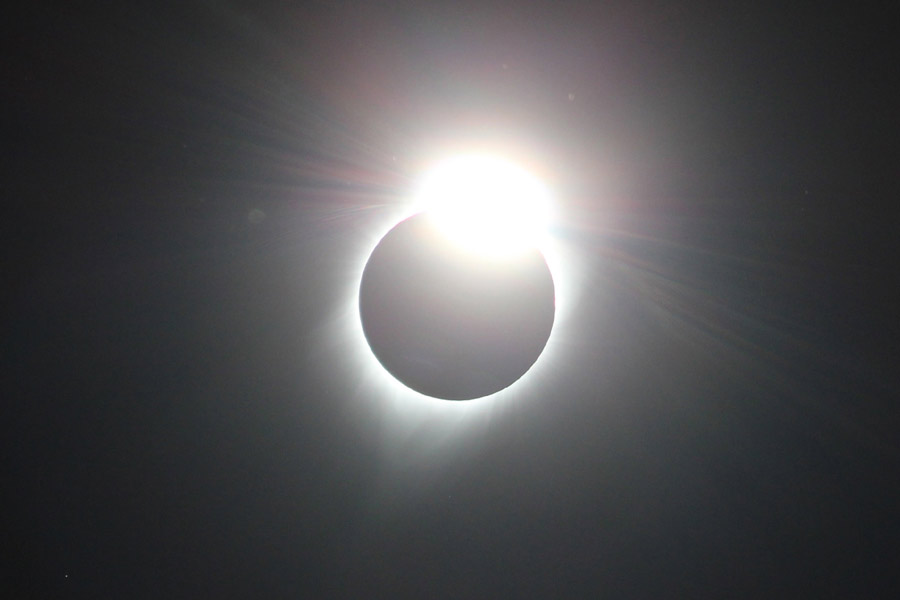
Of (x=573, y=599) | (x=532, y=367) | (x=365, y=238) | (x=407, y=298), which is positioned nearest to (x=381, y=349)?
(x=407, y=298)

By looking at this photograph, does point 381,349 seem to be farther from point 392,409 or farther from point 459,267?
point 459,267

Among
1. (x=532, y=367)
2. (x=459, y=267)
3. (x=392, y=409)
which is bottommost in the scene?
(x=392, y=409)

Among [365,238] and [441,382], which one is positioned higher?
[365,238]

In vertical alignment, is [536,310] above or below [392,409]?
above

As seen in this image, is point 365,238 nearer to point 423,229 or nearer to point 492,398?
point 423,229

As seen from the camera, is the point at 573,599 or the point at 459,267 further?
the point at 573,599

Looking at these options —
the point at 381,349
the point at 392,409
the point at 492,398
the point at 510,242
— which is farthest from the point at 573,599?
the point at 510,242
